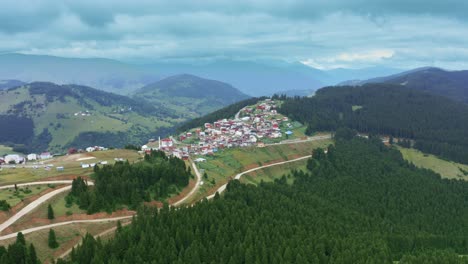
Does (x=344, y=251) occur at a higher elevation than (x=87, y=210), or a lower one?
lower

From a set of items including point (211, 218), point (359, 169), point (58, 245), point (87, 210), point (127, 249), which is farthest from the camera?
point (359, 169)

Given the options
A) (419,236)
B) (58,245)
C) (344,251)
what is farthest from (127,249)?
(419,236)

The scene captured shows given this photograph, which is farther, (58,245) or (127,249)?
(58,245)

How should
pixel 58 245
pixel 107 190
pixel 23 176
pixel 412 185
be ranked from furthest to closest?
pixel 412 185
pixel 23 176
pixel 107 190
pixel 58 245

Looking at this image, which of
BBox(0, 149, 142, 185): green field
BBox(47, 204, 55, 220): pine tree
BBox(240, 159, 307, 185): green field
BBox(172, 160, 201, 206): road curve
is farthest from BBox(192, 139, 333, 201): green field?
BBox(47, 204, 55, 220): pine tree

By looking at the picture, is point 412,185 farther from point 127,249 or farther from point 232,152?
point 127,249

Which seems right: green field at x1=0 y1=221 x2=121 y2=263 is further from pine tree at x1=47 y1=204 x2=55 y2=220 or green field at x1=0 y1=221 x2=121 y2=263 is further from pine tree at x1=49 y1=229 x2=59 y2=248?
pine tree at x1=47 y1=204 x2=55 y2=220

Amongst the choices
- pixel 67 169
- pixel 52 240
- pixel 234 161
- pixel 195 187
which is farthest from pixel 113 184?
pixel 234 161
